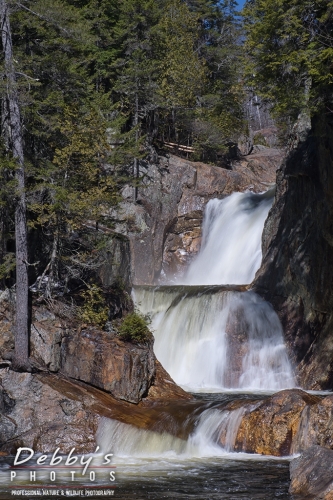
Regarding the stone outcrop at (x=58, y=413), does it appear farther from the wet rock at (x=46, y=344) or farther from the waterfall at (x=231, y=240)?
the waterfall at (x=231, y=240)

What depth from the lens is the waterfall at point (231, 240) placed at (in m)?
28.0

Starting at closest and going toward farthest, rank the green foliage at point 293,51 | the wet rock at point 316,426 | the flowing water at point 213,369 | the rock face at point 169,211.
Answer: the flowing water at point 213,369
the wet rock at point 316,426
the green foliage at point 293,51
the rock face at point 169,211

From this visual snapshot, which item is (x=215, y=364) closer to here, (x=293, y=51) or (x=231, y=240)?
(x=293, y=51)

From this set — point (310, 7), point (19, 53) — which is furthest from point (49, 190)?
point (310, 7)

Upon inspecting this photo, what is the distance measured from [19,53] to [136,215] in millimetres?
13823

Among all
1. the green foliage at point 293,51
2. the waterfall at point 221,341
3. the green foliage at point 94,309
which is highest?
the green foliage at point 293,51

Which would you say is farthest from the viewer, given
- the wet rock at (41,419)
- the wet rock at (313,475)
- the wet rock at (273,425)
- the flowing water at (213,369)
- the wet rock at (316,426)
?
the wet rock at (41,419)

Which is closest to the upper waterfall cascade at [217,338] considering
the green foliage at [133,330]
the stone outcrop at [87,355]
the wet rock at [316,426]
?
the green foliage at [133,330]

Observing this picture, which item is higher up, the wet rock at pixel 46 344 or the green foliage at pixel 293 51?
the green foliage at pixel 293 51

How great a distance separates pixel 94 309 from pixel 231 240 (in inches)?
518

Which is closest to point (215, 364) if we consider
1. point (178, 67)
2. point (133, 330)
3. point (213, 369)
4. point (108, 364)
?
point (213, 369)

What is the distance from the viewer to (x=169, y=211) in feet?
106

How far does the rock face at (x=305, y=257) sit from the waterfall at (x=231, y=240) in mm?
2372

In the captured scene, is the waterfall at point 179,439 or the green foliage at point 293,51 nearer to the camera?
the waterfall at point 179,439
